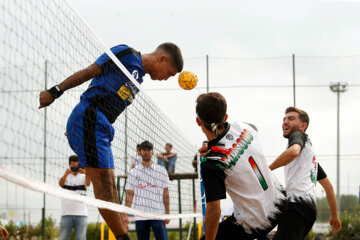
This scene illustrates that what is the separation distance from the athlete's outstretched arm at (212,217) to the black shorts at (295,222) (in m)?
1.10

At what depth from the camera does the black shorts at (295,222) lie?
4.41 m

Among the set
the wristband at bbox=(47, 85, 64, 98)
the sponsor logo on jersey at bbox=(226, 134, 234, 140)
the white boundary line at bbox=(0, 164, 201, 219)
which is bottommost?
the white boundary line at bbox=(0, 164, 201, 219)

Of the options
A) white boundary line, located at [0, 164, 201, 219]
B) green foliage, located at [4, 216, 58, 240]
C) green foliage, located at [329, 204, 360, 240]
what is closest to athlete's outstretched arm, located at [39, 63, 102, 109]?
white boundary line, located at [0, 164, 201, 219]

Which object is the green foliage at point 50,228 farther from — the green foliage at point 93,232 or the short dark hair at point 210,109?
the short dark hair at point 210,109

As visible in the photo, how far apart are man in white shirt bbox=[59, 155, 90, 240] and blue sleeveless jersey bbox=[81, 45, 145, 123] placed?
186 inches

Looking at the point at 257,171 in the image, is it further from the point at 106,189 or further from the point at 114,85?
the point at 114,85

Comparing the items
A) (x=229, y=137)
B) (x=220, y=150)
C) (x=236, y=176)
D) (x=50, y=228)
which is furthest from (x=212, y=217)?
(x=50, y=228)

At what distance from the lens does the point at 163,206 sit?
758 centimetres

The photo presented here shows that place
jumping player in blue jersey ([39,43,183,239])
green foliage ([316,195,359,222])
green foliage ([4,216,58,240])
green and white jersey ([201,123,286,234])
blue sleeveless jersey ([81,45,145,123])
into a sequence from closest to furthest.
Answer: green and white jersey ([201,123,286,234]) → jumping player in blue jersey ([39,43,183,239]) → blue sleeveless jersey ([81,45,145,123]) → green foliage ([4,216,58,240]) → green foliage ([316,195,359,222])

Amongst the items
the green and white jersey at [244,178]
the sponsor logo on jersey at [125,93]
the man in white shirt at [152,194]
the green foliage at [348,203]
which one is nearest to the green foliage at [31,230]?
the man in white shirt at [152,194]

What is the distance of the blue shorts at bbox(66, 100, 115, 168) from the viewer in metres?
3.91

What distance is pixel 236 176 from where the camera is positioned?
359cm

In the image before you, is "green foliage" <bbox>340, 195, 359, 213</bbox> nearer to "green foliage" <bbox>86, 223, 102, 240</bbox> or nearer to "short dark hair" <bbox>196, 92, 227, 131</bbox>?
"green foliage" <bbox>86, 223, 102, 240</bbox>

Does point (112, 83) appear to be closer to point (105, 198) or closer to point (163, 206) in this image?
point (105, 198)
